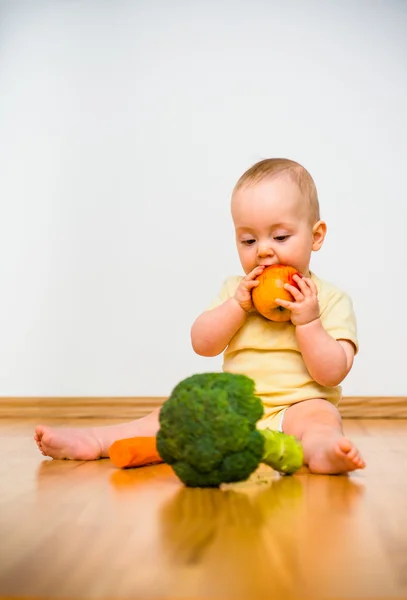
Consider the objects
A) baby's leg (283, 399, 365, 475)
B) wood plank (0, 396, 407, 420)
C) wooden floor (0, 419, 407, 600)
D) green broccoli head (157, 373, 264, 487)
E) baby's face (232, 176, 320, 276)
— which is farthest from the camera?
wood plank (0, 396, 407, 420)

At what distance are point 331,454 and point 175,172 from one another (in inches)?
49.8

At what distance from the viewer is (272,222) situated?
148cm

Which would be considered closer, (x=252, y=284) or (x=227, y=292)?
(x=252, y=284)

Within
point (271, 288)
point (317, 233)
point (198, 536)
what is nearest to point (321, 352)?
point (271, 288)

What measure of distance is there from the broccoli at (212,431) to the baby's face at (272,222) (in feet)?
1.21

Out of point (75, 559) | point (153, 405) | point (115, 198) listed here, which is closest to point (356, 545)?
point (75, 559)

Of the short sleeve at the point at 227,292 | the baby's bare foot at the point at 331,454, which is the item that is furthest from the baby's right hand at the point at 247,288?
the baby's bare foot at the point at 331,454

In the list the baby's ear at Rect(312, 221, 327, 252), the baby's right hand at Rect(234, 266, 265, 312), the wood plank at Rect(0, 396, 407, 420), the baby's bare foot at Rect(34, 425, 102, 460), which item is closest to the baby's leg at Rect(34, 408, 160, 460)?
the baby's bare foot at Rect(34, 425, 102, 460)

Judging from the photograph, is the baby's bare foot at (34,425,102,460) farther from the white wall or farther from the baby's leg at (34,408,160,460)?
the white wall

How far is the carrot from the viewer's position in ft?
4.50

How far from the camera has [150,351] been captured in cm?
233

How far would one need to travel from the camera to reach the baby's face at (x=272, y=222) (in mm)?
1477

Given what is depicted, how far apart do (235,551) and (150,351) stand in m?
1.57

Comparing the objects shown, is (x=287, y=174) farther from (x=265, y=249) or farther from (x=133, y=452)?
(x=133, y=452)
